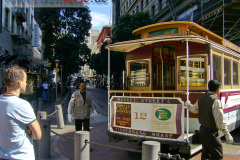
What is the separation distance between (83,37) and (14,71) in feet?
84.7

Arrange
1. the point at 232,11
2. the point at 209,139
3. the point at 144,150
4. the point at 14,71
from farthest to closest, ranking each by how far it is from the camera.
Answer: the point at 232,11 → the point at 209,139 → the point at 144,150 → the point at 14,71

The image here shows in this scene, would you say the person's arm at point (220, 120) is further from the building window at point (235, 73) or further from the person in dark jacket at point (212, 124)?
the building window at point (235, 73)

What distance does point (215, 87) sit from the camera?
3.93 metres

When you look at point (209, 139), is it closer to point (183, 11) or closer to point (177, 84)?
point (177, 84)

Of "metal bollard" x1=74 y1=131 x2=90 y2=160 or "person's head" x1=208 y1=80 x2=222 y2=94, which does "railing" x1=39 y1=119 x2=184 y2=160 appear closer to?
"metal bollard" x1=74 y1=131 x2=90 y2=160

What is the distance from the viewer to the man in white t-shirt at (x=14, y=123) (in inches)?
84.9

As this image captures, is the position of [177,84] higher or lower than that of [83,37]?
lower

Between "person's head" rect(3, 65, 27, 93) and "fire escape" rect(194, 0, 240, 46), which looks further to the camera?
"fire escape" rect(194, 0, 240, 46)

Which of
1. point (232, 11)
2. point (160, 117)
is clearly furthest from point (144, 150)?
point (232, 11)

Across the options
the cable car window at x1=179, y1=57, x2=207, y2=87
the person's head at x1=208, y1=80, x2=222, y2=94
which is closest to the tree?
the cable car window at x1=179, y1=57, x2=207, y2=87

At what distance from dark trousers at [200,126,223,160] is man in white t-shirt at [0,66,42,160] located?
2.86 m

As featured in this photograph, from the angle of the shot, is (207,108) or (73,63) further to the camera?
(73,63)

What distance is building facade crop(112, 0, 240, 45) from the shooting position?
13.7m

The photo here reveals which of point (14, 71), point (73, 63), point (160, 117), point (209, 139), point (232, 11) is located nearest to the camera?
point (14, 71)
